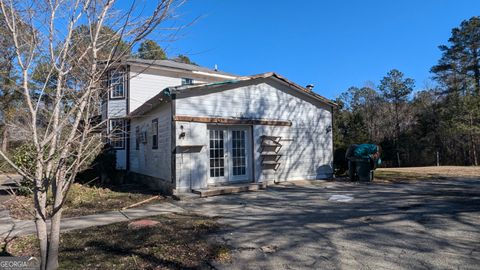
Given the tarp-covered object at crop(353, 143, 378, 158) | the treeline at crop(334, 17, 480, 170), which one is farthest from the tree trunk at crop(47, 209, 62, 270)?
the treeline at crop(334, 17, 480, 170)

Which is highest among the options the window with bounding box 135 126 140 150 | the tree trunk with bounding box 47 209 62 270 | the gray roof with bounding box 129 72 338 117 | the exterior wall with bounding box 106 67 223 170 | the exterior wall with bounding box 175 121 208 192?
the exterior wall with bounding box 106 67 223 170

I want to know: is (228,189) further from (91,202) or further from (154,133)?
(91,202)

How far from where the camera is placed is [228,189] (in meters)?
10.3

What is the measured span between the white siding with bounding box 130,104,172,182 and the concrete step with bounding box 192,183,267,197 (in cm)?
140

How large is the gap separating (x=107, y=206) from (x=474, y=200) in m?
9.15

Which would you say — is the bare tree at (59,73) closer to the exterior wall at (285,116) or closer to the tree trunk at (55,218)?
the tree trunk at (55,218)

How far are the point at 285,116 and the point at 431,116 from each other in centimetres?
2428

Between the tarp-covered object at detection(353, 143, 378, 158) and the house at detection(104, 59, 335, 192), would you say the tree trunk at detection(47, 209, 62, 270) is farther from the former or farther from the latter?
the tarp-covered object at detection(353, 143, 378, 158)

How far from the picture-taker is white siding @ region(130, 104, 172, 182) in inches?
420

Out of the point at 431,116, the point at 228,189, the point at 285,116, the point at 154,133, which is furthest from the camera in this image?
the point at 431,116

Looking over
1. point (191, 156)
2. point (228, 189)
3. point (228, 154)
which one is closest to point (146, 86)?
point (228, 154)

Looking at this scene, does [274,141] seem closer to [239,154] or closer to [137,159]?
[239,154]

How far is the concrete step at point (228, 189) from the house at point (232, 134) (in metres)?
0.43

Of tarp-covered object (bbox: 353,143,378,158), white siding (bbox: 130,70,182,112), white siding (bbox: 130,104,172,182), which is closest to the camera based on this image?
white siding (bbox: 130,104,172,182)
